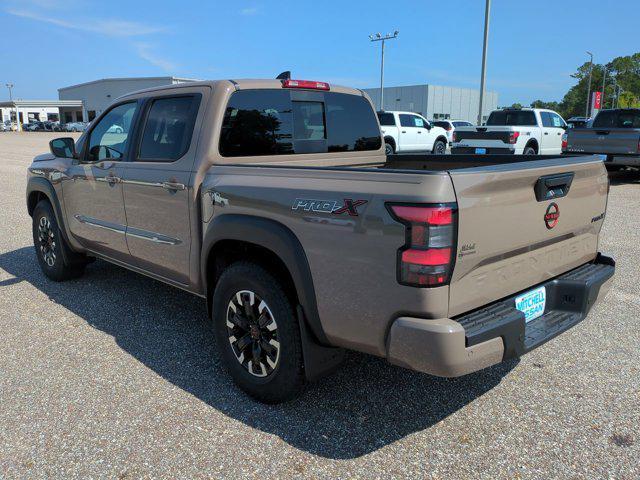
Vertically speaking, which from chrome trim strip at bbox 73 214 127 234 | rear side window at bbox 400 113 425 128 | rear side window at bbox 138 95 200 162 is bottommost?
chrome trim strip at bbox 73 214 127 234

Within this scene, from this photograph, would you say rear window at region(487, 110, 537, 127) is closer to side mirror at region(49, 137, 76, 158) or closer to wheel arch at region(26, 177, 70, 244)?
→ wheel arch at region(26, 177, 70, 244)

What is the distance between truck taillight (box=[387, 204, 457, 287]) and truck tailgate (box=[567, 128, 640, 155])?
12.5m

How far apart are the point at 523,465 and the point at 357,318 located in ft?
3.58

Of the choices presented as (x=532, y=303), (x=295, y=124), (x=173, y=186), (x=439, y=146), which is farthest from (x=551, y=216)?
(x=439, y=146)

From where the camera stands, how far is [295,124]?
388 cm

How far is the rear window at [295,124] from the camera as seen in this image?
3521mm

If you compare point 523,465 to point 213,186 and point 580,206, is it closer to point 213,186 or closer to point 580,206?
point 580,206

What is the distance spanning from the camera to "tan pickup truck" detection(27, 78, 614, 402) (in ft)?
7.59

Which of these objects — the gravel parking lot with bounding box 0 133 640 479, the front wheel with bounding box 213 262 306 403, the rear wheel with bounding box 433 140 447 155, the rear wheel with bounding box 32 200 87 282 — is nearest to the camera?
the gravel parking lot with bounding box 0 133 640 479

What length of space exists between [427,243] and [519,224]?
0.64 meters

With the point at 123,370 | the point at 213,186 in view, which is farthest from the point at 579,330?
the point at 123,370

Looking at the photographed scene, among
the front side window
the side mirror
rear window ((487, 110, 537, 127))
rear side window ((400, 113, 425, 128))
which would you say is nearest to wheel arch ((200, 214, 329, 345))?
the front side window

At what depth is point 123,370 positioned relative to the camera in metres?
3.57

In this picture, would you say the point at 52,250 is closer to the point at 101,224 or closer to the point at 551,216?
the point at 101,224
